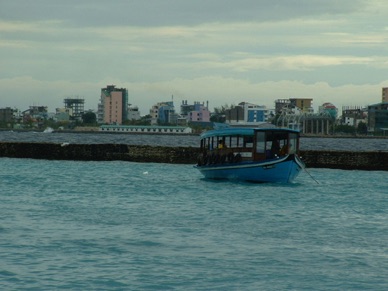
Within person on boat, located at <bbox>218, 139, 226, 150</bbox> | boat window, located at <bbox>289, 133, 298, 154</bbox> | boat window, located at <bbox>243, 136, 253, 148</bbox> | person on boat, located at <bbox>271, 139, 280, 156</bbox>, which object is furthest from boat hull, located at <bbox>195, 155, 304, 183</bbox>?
person on boat, located at <bbox>218, 139, 226, 150</bbox>

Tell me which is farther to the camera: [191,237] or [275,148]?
[275,148]

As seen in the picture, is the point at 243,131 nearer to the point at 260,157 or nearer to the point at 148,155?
the point at 260,157

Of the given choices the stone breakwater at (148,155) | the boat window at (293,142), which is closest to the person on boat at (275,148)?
the boat window at (293,142)

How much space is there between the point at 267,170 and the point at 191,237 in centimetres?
1858

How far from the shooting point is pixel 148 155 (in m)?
62.6

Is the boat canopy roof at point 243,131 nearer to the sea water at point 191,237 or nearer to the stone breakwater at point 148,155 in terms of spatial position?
the sea water at point 191,237

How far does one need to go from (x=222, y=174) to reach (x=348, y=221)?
16276 mm

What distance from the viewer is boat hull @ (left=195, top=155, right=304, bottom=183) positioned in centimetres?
3912

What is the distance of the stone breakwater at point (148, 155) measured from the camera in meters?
56.3

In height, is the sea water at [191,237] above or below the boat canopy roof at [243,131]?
below

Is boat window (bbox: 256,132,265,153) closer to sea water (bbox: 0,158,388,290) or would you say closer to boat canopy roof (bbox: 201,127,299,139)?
boat canopy roof (bbox: 201,127,299,139)

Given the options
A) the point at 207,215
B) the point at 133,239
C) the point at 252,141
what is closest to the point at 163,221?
the point at 207,215

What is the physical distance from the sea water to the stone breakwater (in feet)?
59.3

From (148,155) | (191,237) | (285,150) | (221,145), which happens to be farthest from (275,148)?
(148,155)
